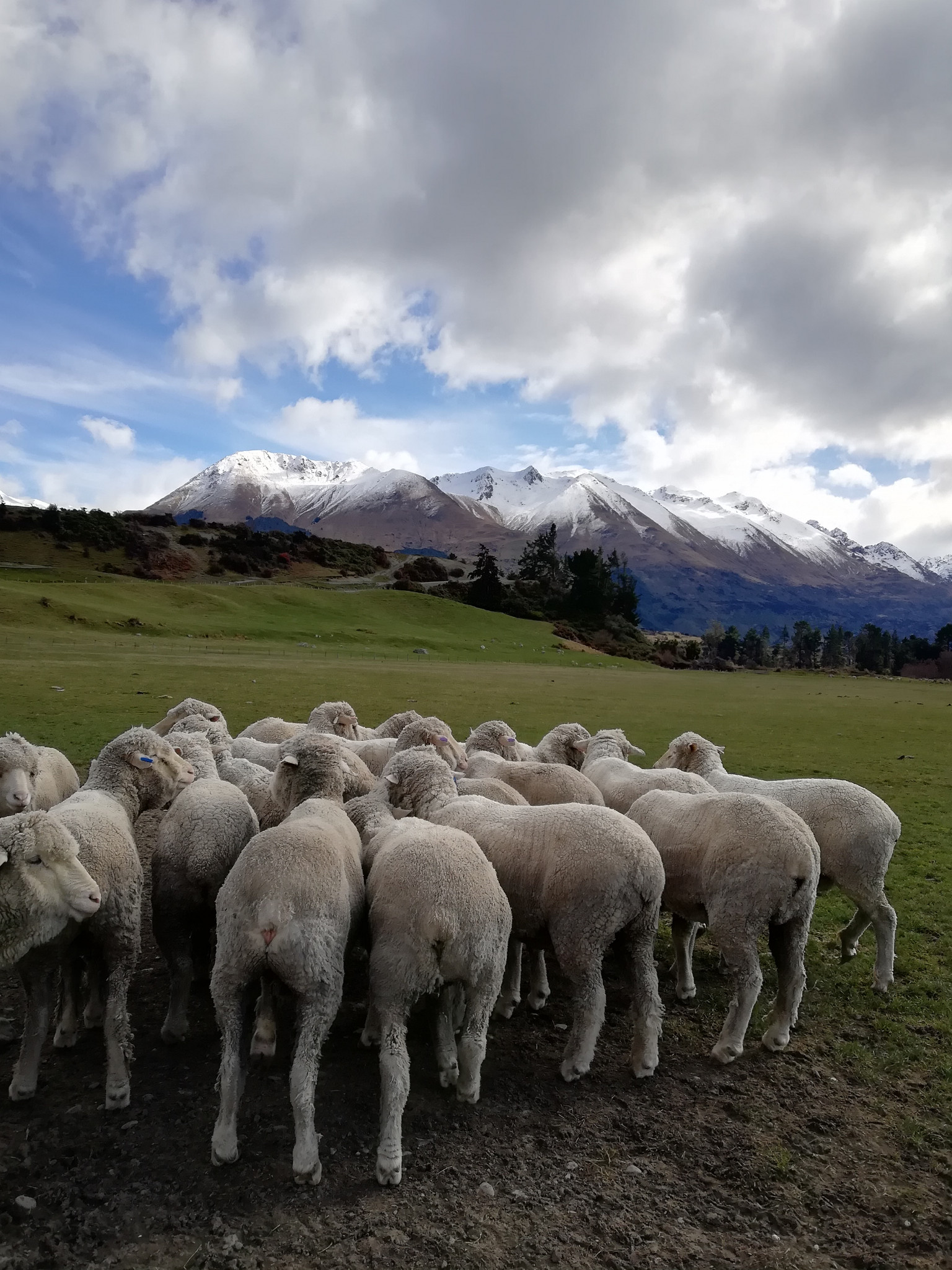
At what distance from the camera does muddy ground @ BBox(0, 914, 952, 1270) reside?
11.2ft

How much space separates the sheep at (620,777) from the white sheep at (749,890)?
1.16 m

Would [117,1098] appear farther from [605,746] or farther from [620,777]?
[605,746]

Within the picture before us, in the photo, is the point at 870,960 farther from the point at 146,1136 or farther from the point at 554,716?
the point at 554,716

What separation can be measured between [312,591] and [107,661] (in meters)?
46.3

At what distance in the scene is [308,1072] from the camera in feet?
12.7

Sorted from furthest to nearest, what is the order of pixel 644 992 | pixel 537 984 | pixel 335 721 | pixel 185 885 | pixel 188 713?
pixel 188 713 < pixel 335 721 < pixel 537 984 < pixel 185 885 < pixel 644 992

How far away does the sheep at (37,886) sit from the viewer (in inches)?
157

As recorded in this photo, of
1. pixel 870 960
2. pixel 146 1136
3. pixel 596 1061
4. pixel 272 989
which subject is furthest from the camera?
pixel 870 960

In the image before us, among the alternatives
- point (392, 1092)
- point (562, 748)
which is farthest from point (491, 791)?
point (392, 1092)

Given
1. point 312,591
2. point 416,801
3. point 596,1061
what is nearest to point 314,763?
point 416,801

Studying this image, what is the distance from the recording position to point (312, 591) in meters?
76.7

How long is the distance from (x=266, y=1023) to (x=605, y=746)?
5.86 m

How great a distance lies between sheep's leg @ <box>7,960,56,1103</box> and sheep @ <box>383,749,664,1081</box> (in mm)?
3079

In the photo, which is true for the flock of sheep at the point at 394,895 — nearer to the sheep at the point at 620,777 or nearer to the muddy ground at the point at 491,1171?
the sheep at the point at 620,777
